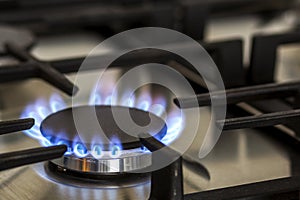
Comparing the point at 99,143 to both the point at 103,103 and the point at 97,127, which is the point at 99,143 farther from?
the point at 103,103

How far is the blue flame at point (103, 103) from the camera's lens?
0.58m

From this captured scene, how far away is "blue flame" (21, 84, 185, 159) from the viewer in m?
0.58

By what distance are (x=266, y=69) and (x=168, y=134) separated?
0.29 meters

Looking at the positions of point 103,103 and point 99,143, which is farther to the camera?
point 103,103

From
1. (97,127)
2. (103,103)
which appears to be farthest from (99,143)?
(103,103)

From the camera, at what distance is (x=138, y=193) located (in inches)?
23.2

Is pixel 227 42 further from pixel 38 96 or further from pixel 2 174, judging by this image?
pixel 2 174

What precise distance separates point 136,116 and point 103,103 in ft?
0.28

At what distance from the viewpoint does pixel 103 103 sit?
73 cm

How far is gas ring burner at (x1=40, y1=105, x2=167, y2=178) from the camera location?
1.90 feet

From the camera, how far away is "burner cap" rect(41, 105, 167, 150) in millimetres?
590

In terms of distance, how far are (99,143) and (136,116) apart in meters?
0.08

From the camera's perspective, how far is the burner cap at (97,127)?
59cm

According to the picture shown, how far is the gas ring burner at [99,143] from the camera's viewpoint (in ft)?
1.90
